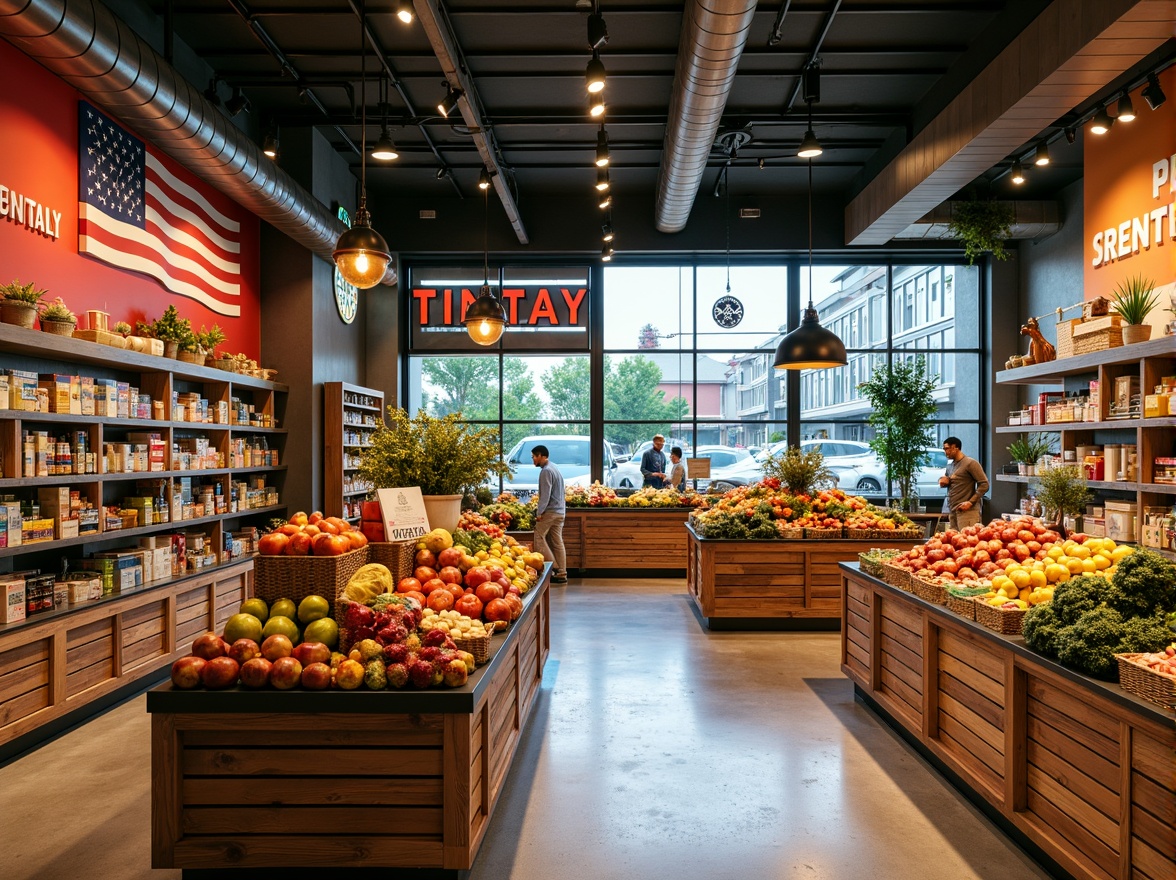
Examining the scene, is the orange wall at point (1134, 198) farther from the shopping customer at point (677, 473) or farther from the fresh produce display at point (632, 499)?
the shopping customer at point (677, 473)

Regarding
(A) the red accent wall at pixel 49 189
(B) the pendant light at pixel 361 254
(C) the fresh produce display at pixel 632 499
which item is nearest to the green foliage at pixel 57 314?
(A) the red accent wall at pixel 49 189

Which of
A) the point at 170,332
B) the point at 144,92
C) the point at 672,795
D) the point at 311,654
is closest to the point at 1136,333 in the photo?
the point at 672,795

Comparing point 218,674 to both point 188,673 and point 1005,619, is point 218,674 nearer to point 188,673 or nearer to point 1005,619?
point 188,673

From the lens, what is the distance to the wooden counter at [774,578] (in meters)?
7.10

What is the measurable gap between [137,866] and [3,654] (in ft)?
5.50

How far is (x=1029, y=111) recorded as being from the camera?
245 inches

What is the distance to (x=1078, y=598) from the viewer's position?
3070mm

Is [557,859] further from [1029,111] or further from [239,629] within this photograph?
[1029,111]

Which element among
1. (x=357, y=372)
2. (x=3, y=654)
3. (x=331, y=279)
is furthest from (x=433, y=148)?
(x=3, y=654)

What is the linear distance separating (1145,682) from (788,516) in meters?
5.01

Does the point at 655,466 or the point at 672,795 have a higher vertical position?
the point at 655,466

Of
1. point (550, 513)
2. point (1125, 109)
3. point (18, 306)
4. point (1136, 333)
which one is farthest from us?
point (550, 513)

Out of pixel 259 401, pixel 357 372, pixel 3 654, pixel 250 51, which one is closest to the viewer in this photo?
pixel 3 654

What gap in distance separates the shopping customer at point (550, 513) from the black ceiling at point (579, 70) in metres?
3.73
